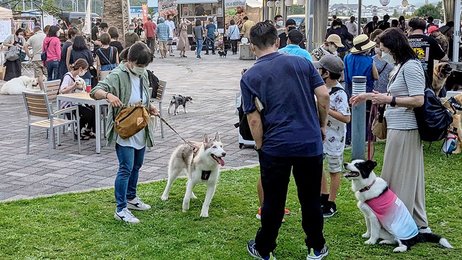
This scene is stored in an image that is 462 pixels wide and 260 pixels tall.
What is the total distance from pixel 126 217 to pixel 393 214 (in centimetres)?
246

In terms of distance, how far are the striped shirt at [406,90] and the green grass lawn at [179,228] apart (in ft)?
3.41

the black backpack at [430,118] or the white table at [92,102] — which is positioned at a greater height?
the black backpack at [430,118]

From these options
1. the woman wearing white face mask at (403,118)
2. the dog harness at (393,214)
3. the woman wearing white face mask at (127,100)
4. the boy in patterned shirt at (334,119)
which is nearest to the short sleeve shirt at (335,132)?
the boy in patterned shirt at (334,119)

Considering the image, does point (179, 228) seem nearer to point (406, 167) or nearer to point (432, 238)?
→ point (406, 167)

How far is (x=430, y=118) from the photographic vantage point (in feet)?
15.2

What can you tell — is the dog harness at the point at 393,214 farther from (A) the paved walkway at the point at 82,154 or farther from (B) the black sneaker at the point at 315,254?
(A) the paved walkway at the point at 82,154

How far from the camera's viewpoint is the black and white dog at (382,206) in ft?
15.5

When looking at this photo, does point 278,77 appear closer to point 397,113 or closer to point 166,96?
point 397,113

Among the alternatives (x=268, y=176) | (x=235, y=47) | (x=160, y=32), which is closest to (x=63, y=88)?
(x=268, y=176)

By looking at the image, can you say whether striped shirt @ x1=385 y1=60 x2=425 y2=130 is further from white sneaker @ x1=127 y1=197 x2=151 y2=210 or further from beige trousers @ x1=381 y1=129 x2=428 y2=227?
white sneaker @ x1=127 y1=197 x2=151 y2=210

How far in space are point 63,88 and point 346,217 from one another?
18.7ft

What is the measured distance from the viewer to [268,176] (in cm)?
428

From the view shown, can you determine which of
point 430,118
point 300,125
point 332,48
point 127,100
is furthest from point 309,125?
point 332,48

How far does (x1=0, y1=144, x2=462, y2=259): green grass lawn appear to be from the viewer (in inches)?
192
